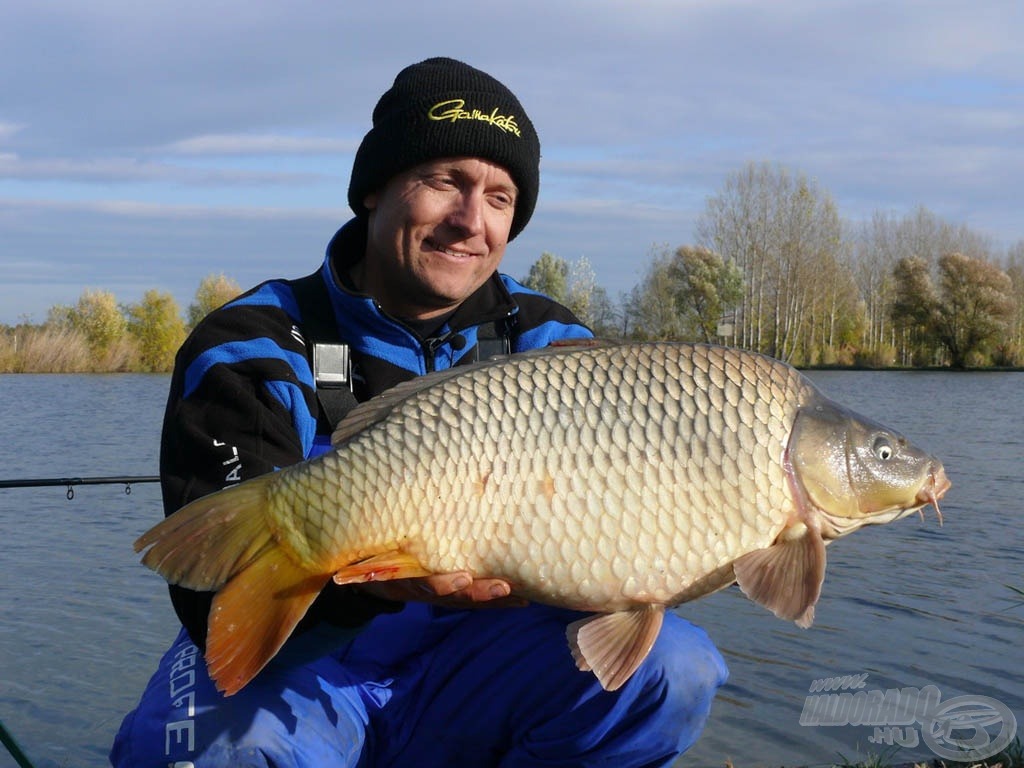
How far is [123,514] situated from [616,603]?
6.60 metres

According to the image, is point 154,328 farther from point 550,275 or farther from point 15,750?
point 15,750

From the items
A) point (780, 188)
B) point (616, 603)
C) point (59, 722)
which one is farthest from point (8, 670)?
point (780, 188)

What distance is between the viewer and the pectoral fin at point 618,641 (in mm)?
1681

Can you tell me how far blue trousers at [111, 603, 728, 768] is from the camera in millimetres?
1860

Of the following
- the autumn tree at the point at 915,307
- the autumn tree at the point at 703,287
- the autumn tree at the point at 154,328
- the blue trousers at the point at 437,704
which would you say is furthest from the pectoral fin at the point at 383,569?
the autumn tree at the point at 915,307

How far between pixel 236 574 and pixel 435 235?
0.85 metres

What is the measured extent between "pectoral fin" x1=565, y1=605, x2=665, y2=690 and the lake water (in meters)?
1.71

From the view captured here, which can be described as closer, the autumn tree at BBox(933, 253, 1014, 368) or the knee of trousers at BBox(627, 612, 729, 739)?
the knee of trousers at BBox(627, 612, 729, 739)

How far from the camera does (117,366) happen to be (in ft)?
97.7

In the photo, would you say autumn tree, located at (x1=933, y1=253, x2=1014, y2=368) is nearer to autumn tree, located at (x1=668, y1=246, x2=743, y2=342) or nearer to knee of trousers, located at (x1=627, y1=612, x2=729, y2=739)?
autumn tree, located at (x1=668, y1=246, x2=743, y2=342)

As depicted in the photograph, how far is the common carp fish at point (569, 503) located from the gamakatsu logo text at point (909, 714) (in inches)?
63.8

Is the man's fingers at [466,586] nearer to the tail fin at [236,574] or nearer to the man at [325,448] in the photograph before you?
the man at [325,448]

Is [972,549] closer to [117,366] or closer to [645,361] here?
[645,361]

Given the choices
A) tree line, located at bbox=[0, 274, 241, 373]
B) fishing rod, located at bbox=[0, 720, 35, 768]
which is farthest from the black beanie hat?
tree line, located at bbox=[0, 274, 241, 373]
